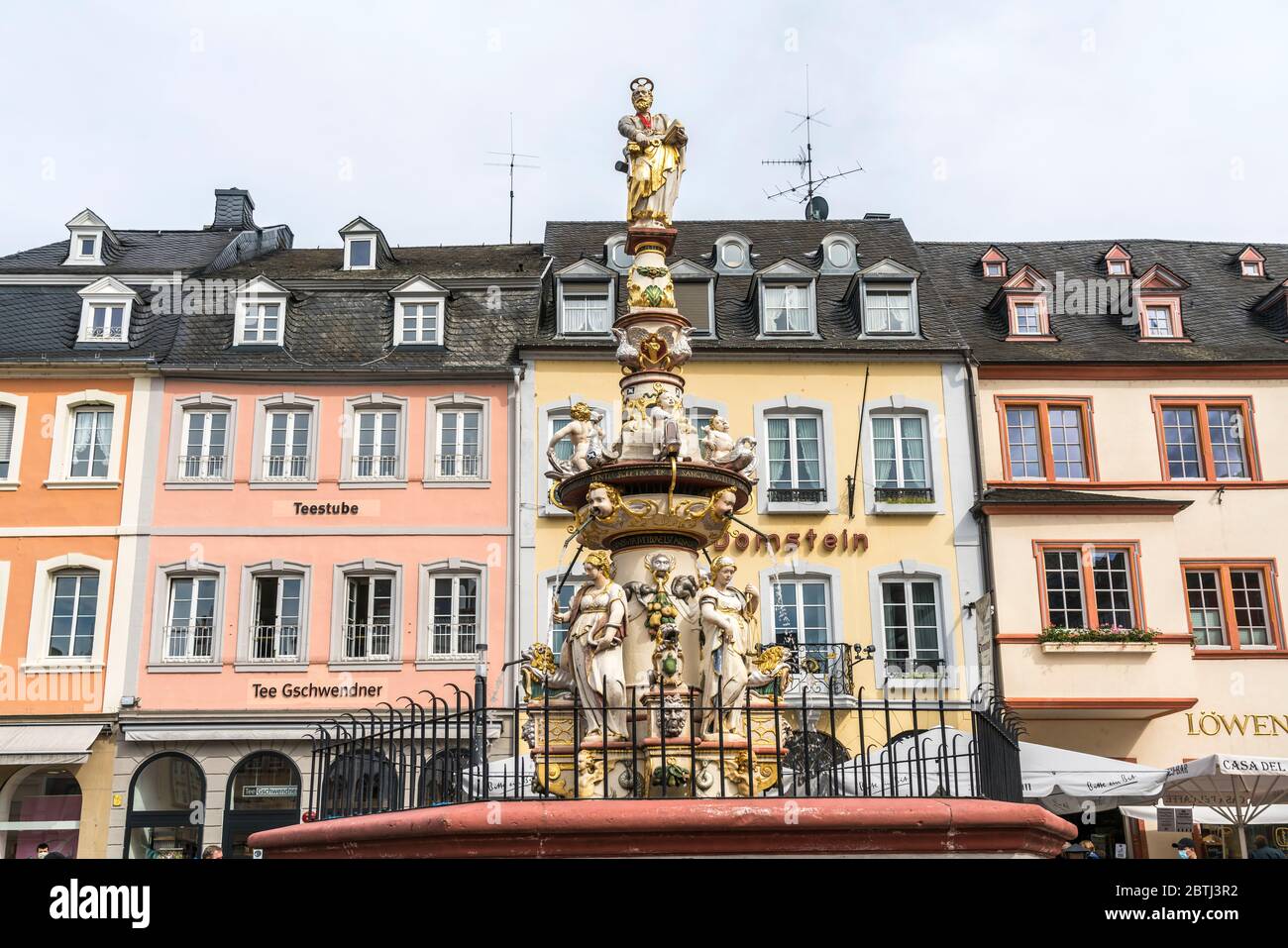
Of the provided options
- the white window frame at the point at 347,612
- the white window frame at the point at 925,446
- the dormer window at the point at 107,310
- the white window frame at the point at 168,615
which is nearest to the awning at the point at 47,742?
the white window frame at the point at 168,615

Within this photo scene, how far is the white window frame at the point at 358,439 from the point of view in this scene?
89.5 feet

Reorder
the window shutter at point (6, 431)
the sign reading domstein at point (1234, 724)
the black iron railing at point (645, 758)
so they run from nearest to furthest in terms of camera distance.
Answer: the black iron railing at point (645, 758) → the sign reading domstein at point (1234, 724) → the window shutter at point (6, 431)

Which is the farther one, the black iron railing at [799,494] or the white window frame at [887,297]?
the white window frame at [887,297]

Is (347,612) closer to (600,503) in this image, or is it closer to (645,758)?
(600,503)

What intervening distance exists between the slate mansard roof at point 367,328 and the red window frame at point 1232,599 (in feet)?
50.0

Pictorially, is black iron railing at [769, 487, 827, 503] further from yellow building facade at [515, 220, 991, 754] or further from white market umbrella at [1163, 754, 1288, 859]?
white market umbrella at [1163, 754, 1288, 859]

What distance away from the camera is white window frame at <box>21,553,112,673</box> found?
2583 centimetres

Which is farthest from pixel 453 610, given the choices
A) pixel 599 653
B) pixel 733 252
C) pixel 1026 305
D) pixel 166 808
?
pixel 599 653

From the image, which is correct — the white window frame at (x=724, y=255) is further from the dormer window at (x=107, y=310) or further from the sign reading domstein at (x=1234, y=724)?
the sign reading domstein at (x=1234, y=724)

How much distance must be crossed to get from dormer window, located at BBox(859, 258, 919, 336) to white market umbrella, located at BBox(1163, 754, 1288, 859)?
1248 cm

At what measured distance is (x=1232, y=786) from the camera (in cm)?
1892

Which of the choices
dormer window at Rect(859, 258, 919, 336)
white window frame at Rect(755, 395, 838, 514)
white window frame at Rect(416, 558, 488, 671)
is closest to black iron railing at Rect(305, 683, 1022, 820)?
white window frame at Rect(416, 558, 488, 671)

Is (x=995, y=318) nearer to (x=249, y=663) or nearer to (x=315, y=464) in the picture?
(x=315, y=464)
